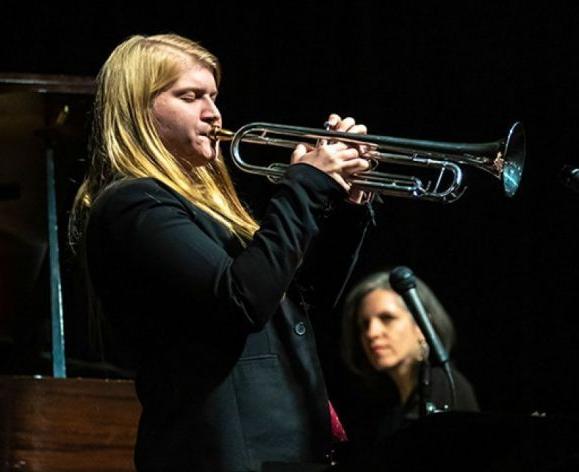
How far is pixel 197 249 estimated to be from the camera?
2486 millimetres

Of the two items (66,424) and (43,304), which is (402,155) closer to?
(66,424)

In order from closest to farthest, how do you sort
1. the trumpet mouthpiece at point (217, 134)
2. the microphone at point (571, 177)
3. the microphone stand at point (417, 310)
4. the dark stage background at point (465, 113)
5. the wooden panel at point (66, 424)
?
the microphone at point (571, 177), the trumpet mouthpiece at point (217, 134), the wooden panel at point (66, 424), the microphone stand at point (417, 310), the dark stage background at point (465, 113)

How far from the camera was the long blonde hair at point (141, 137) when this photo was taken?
274 centimetres

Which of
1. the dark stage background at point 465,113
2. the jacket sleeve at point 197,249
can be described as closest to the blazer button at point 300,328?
the jacket sleeve at point 197,249

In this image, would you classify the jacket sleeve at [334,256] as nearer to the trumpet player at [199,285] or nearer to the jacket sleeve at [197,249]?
the trumpet player at [199,285]

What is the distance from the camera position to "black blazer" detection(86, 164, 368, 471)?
2414 millimetres

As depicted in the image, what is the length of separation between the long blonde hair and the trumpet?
0.18 meters

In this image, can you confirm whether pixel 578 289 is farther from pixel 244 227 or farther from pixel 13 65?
pixel 244 227

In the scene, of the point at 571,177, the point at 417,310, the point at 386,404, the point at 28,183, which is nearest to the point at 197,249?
the point at 571,177

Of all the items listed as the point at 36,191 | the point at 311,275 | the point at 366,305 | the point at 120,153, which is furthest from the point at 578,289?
the point at 120,153

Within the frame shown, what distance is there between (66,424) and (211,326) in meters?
1.29

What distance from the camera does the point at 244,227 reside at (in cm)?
278

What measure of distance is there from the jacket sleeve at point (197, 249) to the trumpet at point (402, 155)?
37 centimetres

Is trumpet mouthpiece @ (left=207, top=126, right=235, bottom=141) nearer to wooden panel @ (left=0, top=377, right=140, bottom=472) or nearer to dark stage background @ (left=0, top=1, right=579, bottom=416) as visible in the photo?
wooden panel @ (left=0, top=377, right=140, bottom=472)
